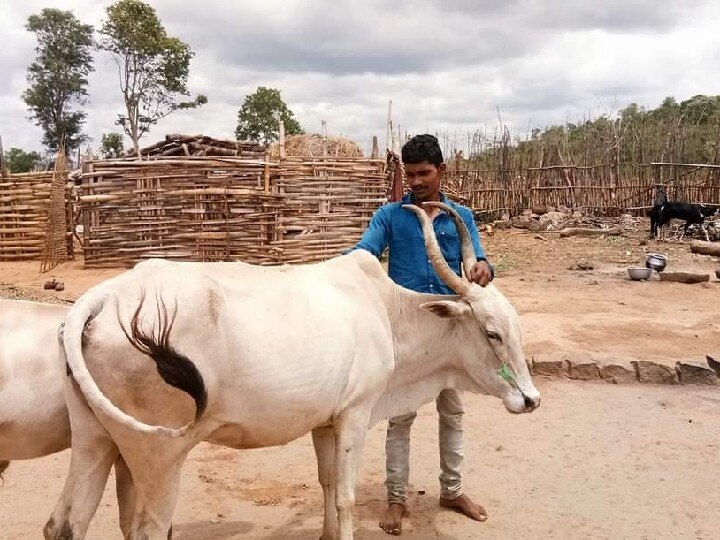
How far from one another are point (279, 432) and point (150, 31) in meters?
24.5

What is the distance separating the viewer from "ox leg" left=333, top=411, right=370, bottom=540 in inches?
119

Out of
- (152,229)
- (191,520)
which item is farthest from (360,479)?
(152,229)

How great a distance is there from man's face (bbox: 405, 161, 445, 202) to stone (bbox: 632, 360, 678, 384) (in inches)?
135

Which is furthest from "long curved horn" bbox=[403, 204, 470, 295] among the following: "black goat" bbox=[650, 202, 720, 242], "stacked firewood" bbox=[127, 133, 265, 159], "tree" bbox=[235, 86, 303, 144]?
"tree" bbox=[235, 86, 303, 144]

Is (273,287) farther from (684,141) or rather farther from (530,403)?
Result: (684,141)

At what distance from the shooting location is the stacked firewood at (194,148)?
51.9 ft

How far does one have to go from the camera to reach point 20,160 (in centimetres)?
3266

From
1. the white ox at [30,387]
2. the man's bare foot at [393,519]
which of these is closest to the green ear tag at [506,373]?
the man's bare foot at [393,519]

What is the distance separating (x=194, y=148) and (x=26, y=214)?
4042 mm

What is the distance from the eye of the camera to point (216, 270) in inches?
110

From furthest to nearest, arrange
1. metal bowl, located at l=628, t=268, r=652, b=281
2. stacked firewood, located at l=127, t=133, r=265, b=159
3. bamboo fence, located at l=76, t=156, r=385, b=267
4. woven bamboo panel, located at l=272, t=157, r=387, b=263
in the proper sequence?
1. stacked firewood, located at l=127, t=133, r=265, b=159
2. woven bamboo panel, located at l=272, t=157, r=387, b=263
3. bamboo fence, located at l=76, t=156, r=385, b=267
4. metal bowl, located at l=628, t=268, r=652, b=281

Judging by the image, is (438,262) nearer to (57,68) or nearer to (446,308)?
(446,308)

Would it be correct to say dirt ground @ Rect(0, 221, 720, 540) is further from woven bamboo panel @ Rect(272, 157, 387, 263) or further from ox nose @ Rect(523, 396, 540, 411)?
woven bamboo panel @ Rect(272, 157, 387, 263)

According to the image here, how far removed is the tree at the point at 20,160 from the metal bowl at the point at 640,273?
2833 cm
